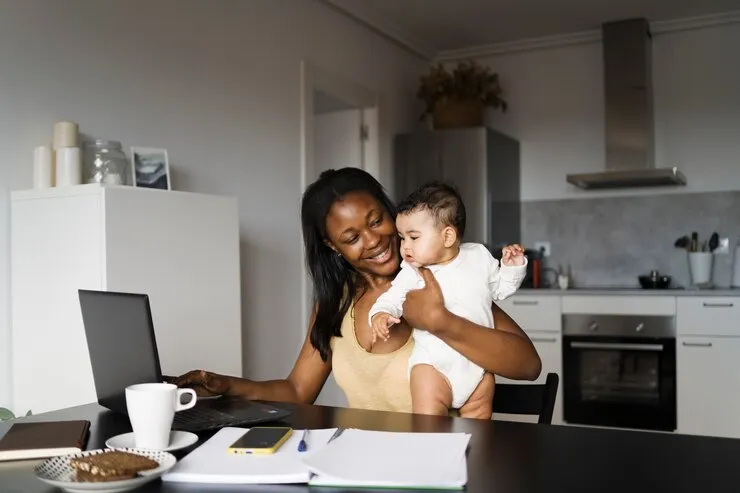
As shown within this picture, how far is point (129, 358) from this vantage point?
4.40 feet

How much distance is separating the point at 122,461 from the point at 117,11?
2245 mm

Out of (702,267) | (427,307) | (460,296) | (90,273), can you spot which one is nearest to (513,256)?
(460,296)

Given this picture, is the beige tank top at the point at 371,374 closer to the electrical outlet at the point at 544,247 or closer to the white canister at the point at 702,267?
the white canister at the point at 702,267

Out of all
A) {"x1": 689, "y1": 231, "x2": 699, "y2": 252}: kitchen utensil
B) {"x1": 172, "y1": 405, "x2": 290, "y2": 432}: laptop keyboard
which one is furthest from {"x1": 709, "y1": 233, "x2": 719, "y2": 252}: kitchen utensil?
{"x1": 172, "y1": 405, "x2": 290, "y2": 432}: laptop keyboard

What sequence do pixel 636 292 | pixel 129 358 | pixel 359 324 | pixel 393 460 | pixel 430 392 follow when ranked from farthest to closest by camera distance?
pixel 636 292 < pixel 359 324 < pixel 430 392 < pixel 129 358 < pixel 393 460

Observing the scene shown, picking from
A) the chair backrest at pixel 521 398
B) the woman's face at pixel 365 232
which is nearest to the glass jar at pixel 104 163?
the woman's face at pixel 365 232

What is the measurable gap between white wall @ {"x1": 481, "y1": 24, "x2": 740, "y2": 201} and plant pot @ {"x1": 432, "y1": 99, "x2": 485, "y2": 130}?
53cm

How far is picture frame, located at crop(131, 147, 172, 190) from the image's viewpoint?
8.86 feet

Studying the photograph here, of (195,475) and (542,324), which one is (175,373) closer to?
(195,475)

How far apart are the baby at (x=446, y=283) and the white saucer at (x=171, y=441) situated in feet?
1.68

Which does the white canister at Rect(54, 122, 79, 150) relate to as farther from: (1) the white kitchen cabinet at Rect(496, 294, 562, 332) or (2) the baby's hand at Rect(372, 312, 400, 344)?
(1) the white kitchen cabinet at Rect(496, 294, 562, 332)

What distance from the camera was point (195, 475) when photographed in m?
1.02

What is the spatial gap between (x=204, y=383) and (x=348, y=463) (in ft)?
2.27

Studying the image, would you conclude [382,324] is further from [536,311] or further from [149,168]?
[536,311]
